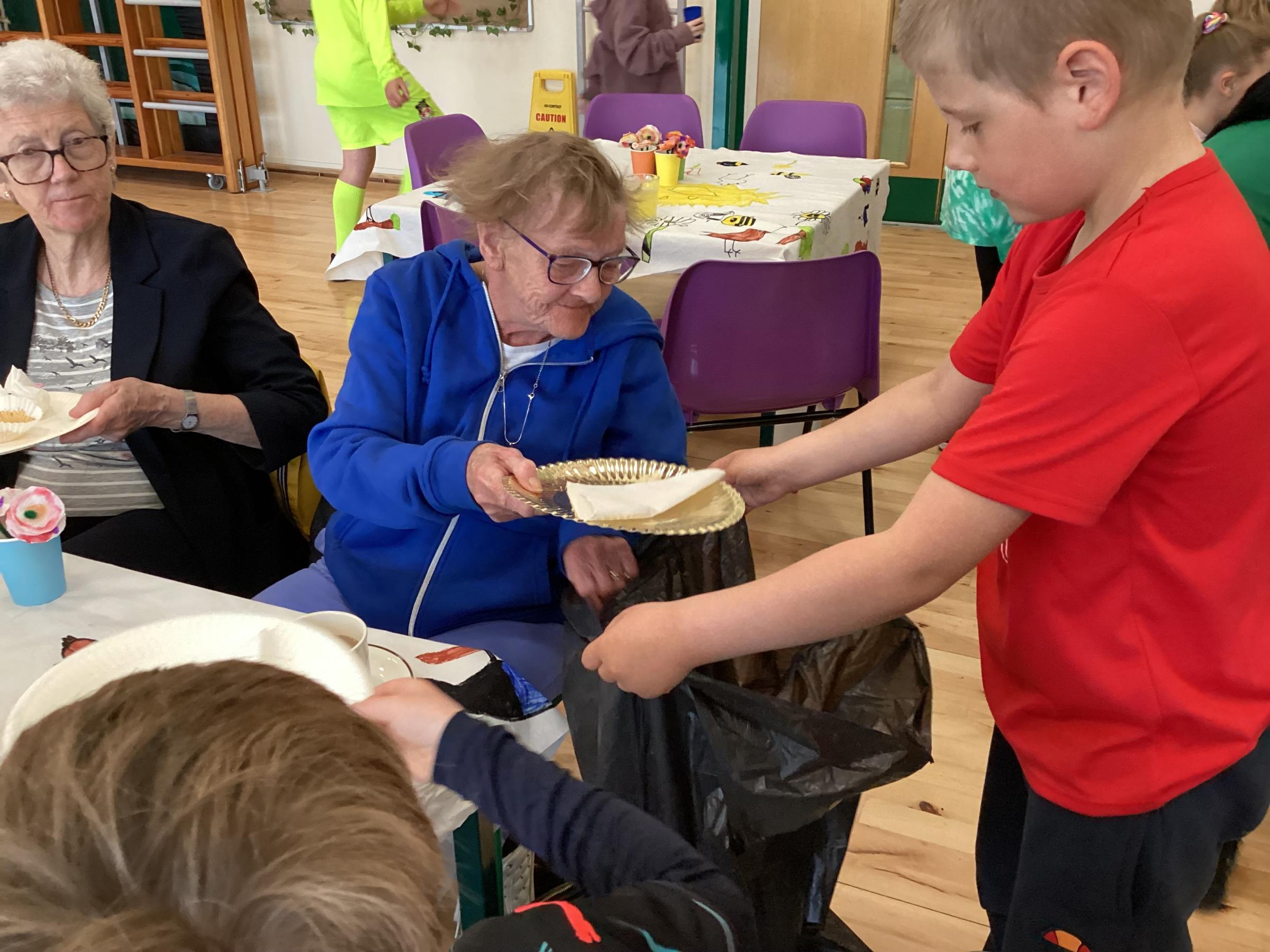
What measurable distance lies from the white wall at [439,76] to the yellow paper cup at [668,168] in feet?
11.4

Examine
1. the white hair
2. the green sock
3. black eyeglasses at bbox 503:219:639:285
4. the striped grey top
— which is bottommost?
the green sock

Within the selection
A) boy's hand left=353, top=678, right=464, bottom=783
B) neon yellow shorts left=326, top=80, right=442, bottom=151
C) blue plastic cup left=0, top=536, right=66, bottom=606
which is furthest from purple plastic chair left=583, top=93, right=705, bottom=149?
boy's hand left=353, top=678, right=464, bottom=783

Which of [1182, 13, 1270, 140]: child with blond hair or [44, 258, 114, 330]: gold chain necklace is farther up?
[1182, 13, 1270, 140]: child with blond hair

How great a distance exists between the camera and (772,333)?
7.54 ft

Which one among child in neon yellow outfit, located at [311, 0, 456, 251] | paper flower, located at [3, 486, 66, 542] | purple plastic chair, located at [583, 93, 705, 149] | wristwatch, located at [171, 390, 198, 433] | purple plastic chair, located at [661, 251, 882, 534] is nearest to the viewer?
paper flower, located at [3, 486, 66, 542]

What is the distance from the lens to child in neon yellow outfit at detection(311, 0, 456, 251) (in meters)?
4.59

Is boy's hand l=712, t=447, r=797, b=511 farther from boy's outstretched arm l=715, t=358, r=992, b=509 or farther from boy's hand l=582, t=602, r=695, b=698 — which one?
boy's hand l=582, t=602, r=695, b=698

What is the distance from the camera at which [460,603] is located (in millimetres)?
1408

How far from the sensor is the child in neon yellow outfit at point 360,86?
181 inches

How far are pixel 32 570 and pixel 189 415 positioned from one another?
1.65ft

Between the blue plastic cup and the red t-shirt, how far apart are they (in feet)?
3.03

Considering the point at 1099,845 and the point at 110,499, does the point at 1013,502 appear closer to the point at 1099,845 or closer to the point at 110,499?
the point at 1099,845

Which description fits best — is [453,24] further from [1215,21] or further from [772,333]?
[1215,21]

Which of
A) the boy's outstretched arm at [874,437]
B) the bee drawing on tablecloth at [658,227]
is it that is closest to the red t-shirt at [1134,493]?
the boy's outstretched arm at [874,437]
